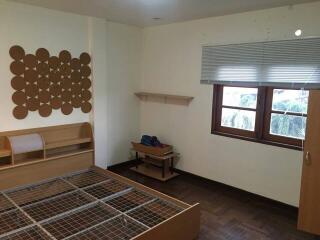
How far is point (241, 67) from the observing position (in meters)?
3.61

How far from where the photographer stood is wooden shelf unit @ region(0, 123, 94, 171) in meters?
3.28

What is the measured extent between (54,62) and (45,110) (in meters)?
0.67

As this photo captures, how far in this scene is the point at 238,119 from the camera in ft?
12.6

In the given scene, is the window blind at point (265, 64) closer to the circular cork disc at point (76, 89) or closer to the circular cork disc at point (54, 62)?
the circular cork disc at point (76, 89)

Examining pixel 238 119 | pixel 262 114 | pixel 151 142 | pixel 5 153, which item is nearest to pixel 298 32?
pixel 262 114

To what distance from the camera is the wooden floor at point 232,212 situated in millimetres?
2871

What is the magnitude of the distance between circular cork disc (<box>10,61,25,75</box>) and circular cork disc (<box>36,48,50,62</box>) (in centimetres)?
25

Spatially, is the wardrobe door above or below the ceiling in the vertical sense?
below

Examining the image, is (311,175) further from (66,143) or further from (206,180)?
(66,143)

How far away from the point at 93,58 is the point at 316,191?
338 cm

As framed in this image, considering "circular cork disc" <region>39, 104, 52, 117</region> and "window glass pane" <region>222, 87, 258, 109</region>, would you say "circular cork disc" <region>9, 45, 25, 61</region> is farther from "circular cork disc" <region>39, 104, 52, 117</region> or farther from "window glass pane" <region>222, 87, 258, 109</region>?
"window glass pane" <region>222, 87, 258, 109</region>

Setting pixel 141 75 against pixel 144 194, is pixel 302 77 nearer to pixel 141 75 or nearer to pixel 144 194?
pixel 144 194

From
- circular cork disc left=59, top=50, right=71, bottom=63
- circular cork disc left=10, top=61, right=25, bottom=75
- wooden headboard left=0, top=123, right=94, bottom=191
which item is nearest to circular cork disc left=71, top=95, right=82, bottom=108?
wooden headboard left=0, top=123, right=94, bottom=191

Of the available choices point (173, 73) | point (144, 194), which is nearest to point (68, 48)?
point (173, 73)
